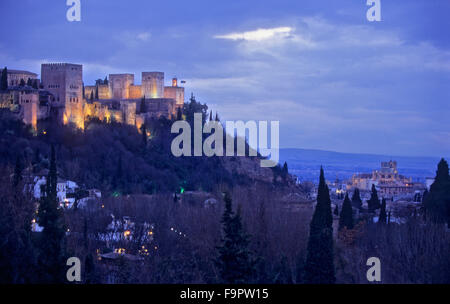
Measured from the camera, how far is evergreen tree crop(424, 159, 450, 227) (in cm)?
3312

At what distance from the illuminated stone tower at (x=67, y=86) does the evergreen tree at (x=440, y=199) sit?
26.6 meters

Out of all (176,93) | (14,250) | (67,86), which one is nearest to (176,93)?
(176,93)

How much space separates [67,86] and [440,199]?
28270 mm

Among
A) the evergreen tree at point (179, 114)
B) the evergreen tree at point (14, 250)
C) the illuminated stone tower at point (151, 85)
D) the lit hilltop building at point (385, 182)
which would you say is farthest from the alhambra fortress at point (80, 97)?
the lit hilltop building at point (385, 182)

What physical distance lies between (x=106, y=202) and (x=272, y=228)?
1222 cm

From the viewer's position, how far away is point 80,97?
5144 centimetres

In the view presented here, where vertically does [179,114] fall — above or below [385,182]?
above

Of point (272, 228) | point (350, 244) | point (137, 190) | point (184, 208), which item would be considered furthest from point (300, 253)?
point (137, 190)

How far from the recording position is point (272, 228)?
91.0 feet

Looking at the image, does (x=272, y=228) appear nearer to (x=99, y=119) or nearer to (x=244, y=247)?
(x=244, y=247)

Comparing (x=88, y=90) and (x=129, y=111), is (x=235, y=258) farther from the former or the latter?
(x=88, y=90)

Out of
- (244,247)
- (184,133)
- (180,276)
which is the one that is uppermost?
(184,133)

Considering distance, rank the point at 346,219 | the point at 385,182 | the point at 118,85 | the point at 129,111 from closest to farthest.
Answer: the point at 346,219, the point at 129,111, the point at 118,85, the point at 385,182

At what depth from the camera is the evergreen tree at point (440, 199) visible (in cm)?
3312
